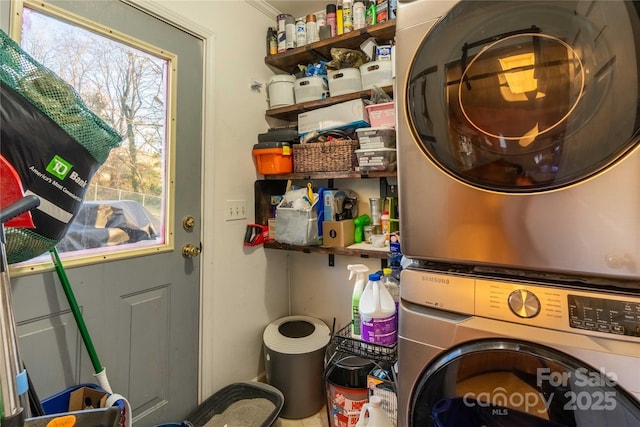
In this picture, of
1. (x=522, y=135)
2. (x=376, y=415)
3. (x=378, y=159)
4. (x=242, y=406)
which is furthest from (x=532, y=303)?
(x=242, y=406)

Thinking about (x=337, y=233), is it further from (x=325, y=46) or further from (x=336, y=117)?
(x=325, y=46)

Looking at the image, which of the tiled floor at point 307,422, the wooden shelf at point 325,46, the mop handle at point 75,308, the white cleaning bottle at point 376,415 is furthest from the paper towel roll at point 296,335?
the wooden shelf at point 325,46

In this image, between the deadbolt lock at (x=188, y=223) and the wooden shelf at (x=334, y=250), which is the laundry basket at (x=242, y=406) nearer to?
the wooden shelf at (x=334, y=250)

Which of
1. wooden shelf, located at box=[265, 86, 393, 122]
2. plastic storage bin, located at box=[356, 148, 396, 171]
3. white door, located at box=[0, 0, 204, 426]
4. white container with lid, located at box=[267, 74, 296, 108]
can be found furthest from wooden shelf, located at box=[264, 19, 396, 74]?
plastic storage bin, located at box=[356, 148, 396, 171]

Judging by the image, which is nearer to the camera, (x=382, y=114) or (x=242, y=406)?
(x=382, y=114)

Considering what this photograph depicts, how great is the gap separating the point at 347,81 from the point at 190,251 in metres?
1.25

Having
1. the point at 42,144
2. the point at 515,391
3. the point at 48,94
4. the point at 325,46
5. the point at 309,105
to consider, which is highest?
the point at 325,46

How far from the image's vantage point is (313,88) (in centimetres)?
189

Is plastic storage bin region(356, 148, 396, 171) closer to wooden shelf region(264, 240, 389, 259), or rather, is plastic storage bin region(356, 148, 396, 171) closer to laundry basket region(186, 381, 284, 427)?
wooden shelf region(264, 240, 389, 259)

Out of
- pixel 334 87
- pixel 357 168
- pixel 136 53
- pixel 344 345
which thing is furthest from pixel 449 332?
pixel 136 53

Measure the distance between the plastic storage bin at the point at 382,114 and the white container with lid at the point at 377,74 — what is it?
0.52 ft

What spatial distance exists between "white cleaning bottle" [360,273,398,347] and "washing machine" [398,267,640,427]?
10.6 inches

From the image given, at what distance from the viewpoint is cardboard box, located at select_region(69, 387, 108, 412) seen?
3.56 ft

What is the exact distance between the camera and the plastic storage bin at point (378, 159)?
5.02ft
